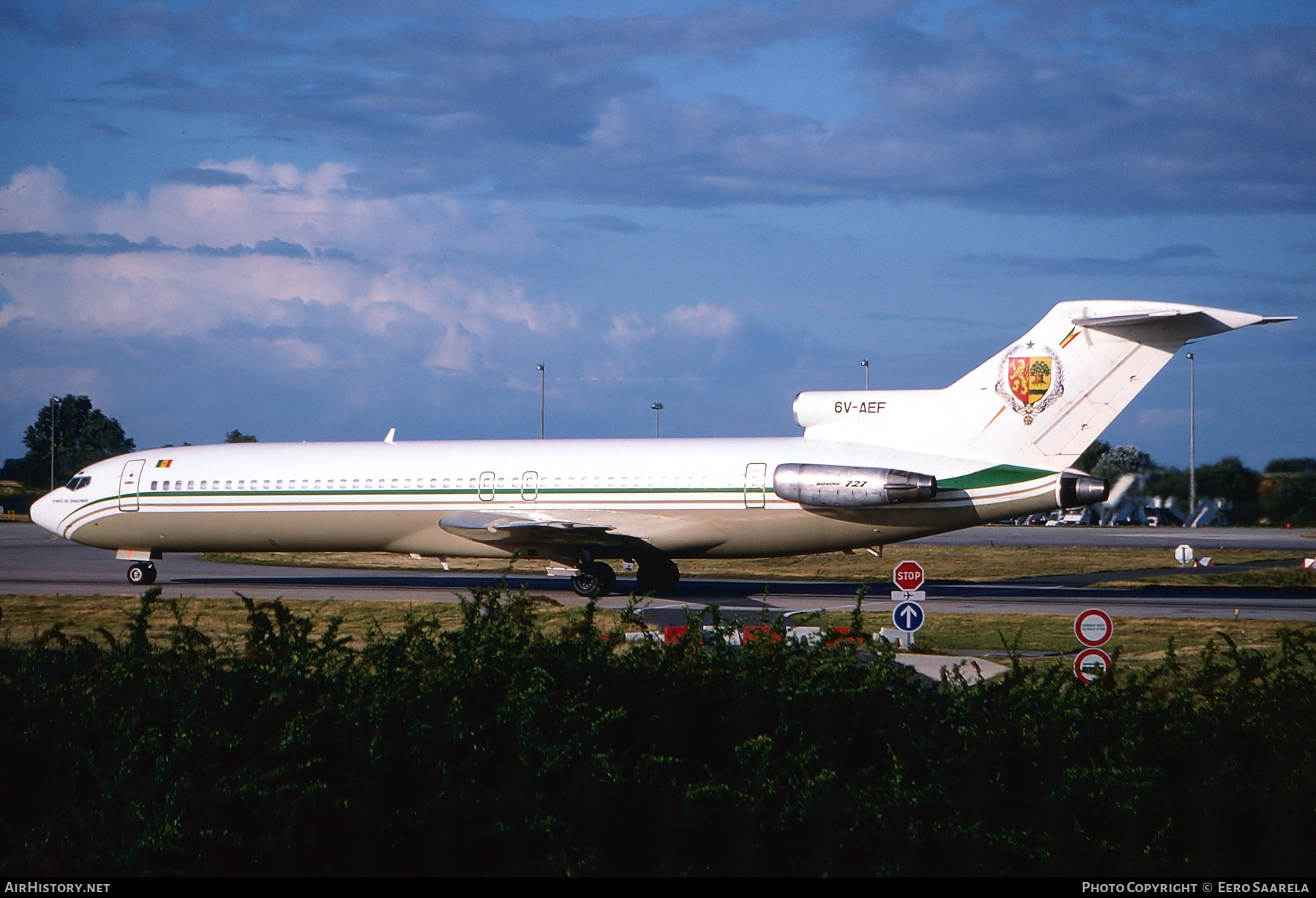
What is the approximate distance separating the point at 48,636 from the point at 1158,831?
6606mm

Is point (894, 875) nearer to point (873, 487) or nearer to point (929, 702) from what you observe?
point (929, 702)

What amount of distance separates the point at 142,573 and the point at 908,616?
21094 mm

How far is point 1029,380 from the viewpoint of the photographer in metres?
22.0

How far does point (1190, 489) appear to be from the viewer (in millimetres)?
39500

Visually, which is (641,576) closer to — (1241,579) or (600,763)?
(1241,579)

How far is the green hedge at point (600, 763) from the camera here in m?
5.93

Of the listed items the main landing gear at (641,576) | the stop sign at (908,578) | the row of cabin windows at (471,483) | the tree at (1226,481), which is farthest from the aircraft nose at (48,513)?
the tree at (1226,481)

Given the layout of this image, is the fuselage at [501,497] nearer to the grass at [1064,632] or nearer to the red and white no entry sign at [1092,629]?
the grass at [1064,632]

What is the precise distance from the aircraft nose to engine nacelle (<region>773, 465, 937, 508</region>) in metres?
17.9

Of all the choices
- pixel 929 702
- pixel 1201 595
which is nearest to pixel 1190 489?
pixel 1201 595

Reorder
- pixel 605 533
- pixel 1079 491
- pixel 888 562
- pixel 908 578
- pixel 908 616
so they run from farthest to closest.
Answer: pixel 888 562
pixel 605 533
pixel 1079 491
pixel 908 578
pixel 908 616

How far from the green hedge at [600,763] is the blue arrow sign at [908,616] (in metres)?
5.97

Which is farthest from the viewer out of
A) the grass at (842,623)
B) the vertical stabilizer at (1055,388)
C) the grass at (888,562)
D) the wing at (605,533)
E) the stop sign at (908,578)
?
the grass at (888,562)

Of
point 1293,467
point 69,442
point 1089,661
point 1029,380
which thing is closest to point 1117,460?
point 1293,467
